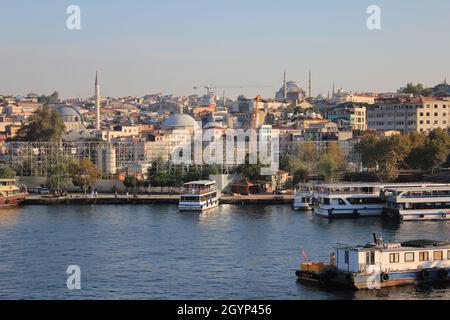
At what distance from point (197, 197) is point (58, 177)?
5987 millimetres

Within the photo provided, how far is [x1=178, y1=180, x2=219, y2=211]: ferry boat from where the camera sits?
65.3ft

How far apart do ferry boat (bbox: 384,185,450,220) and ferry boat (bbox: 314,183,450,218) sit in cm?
30

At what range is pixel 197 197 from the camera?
65.5 ft

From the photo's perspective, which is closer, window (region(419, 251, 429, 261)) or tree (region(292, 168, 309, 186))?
window (region(419, 251, 429, 261))

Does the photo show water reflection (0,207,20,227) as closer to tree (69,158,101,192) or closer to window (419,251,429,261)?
tree (69,158,101,192)

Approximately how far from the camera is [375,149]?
990 inches

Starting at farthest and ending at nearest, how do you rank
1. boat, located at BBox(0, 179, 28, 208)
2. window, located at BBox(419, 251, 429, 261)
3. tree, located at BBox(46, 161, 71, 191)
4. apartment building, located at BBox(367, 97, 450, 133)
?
apartment building, located at BBox(367, 97, 450, 133)
tree, located at BBox(46, 161, 71, 191)
boat, located at BBox(0, 179, 28, 208)
window, located at BBox(419, 251, 429, 261)

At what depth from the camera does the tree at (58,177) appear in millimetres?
24422

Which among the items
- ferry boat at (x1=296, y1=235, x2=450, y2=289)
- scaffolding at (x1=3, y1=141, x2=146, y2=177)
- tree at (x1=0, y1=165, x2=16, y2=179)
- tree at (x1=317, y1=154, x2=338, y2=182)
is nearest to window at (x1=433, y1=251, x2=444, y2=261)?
ferry boat at (x1=296, y1=235, x2=450, y2=289)

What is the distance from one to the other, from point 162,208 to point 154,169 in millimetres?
5011

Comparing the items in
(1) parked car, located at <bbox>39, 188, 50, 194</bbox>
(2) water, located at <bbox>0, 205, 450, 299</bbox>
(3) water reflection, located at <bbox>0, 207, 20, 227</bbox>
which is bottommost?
(2) water, located at <bbox>0, 205, 450, 299</bbox>

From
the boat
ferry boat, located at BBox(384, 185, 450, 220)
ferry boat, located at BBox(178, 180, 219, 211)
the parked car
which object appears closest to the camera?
ferry boat, located at BBox(384, 185, 450, 220)
